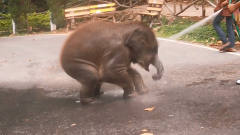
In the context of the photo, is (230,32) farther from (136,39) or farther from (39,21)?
(39,21)

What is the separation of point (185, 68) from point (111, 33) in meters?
3.00

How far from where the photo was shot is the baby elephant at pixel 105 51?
581cm

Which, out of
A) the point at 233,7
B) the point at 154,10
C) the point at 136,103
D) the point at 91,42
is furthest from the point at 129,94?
the point at 154,10

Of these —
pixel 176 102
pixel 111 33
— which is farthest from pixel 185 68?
pixel 111 33

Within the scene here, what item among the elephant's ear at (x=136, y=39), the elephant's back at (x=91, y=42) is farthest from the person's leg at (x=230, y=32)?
the elephant's back at (x=91, y=42)

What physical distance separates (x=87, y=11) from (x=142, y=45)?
36.9ft

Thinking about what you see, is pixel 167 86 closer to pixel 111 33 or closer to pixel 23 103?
pixel 111 33

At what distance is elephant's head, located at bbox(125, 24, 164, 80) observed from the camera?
585 centimetres

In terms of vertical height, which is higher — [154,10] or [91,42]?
[154,10]

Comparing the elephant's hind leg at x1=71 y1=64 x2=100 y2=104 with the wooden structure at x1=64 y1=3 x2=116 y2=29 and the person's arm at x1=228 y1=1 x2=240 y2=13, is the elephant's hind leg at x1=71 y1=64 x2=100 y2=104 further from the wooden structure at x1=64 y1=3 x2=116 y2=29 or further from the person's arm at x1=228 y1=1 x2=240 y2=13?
the wooden structure at x1=64 y1=3 x2=116 y2=29

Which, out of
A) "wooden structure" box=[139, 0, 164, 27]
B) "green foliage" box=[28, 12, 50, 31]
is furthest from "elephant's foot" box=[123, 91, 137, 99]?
"green foliage" box=[28, 12, 50, 31]

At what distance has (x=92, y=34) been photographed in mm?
5902

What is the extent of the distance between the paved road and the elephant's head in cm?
68

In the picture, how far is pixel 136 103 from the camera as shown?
6.17 meters
